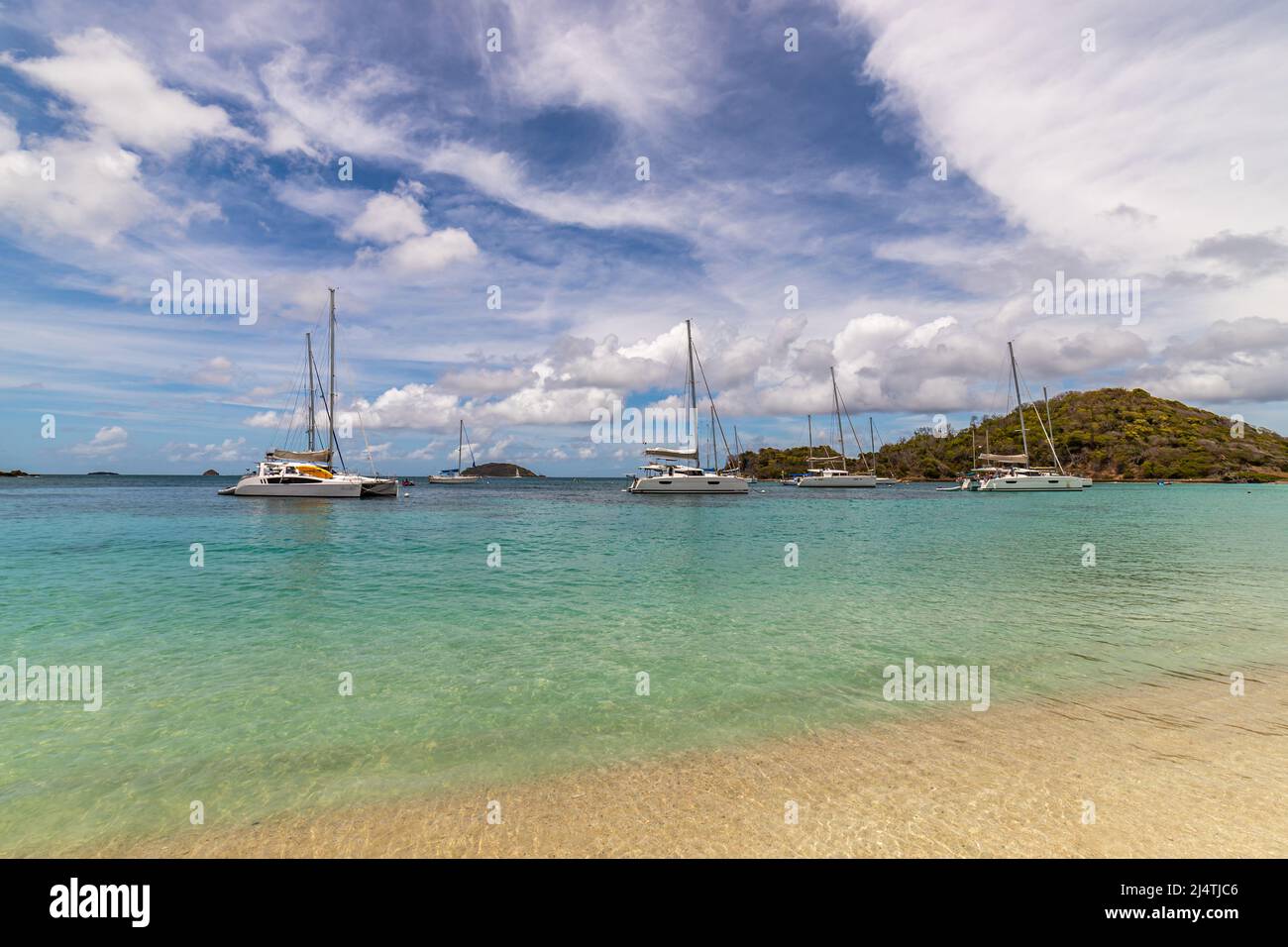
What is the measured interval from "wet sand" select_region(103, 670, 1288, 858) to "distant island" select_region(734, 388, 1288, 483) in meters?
154

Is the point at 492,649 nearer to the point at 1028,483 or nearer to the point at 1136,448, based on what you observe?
the point at 1028,483

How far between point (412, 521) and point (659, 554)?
2612 cm

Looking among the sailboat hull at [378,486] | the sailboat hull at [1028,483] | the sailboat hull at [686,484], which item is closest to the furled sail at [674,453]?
the sailboat hull at [686,484]

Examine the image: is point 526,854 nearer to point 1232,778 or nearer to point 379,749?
point 379,749

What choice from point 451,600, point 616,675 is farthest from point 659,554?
point 616,675

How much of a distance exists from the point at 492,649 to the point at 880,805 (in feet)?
27.4

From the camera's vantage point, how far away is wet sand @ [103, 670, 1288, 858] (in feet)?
16.8

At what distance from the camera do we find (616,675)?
10258 millimetres

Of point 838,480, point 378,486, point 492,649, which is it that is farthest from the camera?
point 838,480

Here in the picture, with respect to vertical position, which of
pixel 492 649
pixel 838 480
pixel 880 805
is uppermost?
pixel 838 480

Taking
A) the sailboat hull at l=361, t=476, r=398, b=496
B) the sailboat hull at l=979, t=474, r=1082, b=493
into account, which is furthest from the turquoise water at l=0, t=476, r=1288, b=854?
the sailboat hull at l=979, t=474, r=1082, b=493

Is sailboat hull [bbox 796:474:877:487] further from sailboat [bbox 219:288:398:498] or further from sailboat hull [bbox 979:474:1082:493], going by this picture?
sailboat [bbox 219:288:398:498]

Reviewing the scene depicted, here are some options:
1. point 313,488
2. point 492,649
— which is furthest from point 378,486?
point 492,649

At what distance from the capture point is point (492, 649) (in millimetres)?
11922
